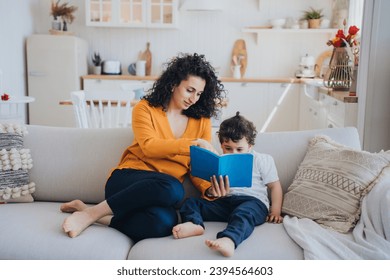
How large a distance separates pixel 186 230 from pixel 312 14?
4375 mm

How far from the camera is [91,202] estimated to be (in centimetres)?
219

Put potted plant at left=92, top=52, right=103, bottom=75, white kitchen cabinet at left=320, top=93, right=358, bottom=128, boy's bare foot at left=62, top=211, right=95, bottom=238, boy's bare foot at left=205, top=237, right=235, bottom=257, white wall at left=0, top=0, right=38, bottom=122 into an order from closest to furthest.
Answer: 1. boy's bare foot at left=205, top=237, right=235, bottom=257
2. boy's bare foot at left=62, top=211, right=95, bottom=238
3. white kitchen cabinet at left=320, top=93, right=358, bottom=128
4. white wall at left=0, top=0, right=38, bottom=122
5. potted plant at left=92, top=52, right=103, bottom=75

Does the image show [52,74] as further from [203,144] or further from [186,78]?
[203,144]

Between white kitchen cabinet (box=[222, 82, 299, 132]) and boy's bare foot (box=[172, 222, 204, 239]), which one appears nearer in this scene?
boy's bare foot (box=[172, 222, 204, 239])

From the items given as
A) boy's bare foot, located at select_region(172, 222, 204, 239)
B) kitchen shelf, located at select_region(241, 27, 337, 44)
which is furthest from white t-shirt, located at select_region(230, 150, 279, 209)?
kitchen shelf, located at select_region(241, 27, 337, 44)

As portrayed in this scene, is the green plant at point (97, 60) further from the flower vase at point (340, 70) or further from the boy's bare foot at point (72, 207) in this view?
the boy's bare foot at point (72, 207)

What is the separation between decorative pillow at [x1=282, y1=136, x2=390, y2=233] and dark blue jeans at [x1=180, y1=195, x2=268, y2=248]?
17 centimetres

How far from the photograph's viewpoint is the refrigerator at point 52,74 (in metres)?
5.18

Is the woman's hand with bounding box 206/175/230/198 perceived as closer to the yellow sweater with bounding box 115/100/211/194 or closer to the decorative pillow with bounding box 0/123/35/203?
the yellow sweater with bounding box 115/100/211/194

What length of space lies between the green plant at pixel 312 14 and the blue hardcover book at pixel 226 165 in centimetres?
412

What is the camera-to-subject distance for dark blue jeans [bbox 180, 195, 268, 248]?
5.67 ft

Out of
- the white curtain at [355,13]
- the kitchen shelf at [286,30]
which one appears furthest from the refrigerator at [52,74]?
the white curtain at [355,13]

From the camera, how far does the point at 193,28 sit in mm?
5777
